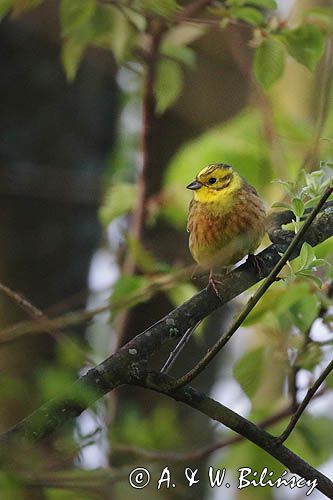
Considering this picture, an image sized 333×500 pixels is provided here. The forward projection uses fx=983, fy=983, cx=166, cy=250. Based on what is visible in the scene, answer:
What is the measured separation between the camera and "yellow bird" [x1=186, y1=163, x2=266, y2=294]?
9.68ft

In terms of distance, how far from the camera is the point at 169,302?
19.2 ft

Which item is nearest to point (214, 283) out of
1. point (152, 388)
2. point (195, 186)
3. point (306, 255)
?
point (306, 255)

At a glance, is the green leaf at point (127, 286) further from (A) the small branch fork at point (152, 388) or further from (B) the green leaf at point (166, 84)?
(A) the small branch fork at point (152, 388)

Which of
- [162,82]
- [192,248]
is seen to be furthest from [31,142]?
[192,248]

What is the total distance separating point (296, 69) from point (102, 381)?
395cm

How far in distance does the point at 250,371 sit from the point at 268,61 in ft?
3.27

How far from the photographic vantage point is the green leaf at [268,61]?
2975 millimetres

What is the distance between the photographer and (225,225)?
3094mm

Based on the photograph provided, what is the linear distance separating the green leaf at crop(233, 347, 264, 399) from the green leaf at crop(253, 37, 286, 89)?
2.93 ft

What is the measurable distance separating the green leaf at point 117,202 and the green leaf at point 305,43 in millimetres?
1465

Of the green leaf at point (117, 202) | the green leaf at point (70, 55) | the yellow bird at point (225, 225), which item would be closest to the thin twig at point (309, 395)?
the yellow bird at point (225, 225)

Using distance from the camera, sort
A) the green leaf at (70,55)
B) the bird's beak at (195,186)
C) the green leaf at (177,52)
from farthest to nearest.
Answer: the green leaf at (177,52), the bird's beak at (195,186), the green leaf at (70,55)

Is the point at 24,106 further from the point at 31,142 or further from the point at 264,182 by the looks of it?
the point at 264,182

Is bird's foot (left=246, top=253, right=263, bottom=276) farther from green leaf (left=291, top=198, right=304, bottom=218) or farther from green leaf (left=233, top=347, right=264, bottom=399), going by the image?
green leaf (left=233, top=347, right=264, bottom=399)
